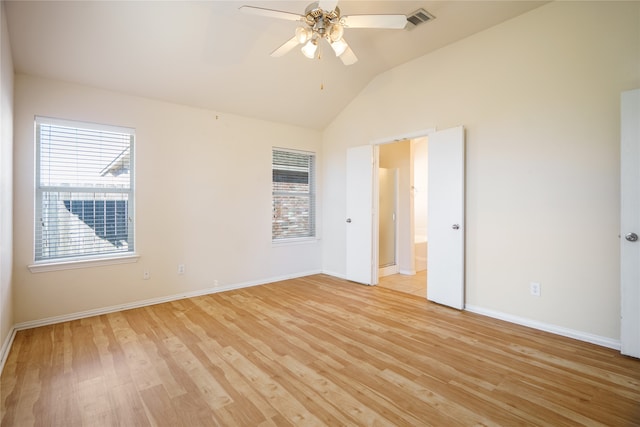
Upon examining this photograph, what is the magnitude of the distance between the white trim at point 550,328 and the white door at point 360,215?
1540 millimetres

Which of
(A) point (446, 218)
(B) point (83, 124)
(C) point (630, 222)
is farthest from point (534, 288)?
(B) point (83, 124)

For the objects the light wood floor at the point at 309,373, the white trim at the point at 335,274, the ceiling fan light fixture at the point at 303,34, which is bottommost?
the light wood floor at the point at 309,373

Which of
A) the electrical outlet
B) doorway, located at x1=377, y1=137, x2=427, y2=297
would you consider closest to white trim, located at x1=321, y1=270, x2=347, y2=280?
doorway, located at x1=377, y1=137, x2=427, y2=297

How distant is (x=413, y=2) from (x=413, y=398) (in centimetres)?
338

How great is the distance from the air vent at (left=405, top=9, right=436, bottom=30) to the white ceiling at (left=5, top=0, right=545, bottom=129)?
0.05m

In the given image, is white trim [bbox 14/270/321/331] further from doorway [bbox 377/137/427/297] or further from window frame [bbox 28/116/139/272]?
doorway [bbox 377/137/427/297]

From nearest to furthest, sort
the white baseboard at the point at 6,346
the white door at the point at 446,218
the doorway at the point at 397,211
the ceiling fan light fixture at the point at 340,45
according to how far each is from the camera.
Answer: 1. the white baseboard at the point at 6,346
2. the ceiling fan light fixture at the point at 340,45
3. the white door at the point at 446,218
4. the doorway at the point at 397,211

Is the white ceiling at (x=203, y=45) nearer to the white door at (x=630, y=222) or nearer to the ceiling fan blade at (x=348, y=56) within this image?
the ceiling fan blade at (x=348, y=56)

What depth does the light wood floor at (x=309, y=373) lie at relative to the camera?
68.3 inches

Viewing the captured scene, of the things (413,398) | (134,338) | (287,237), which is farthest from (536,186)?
(134,338)

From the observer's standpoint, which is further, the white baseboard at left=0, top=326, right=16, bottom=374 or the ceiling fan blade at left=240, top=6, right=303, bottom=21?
the white baseboard at left=0, top=326, right=16, bottom=374

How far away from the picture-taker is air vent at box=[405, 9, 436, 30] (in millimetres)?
2969

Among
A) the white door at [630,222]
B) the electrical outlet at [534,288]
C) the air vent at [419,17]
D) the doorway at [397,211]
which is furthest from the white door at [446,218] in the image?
the doorway at [397,211]

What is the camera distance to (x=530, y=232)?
2.96 meters
